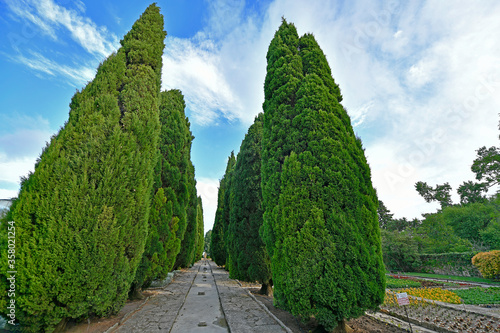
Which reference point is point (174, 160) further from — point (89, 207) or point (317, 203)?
point (317, 203)

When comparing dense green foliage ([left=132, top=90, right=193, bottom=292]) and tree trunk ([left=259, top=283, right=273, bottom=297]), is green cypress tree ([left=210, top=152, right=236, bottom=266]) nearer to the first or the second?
dense green foliage ([left=132, top=90, right=193, bottom=292])

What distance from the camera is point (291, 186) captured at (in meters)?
4.37

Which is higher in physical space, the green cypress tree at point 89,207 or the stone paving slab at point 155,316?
the green cypress tree at point 89,207

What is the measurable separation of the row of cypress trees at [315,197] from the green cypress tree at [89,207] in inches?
109

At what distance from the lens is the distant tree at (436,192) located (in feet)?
113

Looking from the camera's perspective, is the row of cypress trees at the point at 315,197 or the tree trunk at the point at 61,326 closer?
the tree trunk at the point at 61,326

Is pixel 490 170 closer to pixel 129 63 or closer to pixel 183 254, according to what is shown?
pixel 183 254

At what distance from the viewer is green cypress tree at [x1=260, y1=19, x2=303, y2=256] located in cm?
481

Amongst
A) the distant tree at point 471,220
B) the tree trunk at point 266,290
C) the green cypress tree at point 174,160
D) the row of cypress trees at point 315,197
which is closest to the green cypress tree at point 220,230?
the green cypress tree at point 174,160

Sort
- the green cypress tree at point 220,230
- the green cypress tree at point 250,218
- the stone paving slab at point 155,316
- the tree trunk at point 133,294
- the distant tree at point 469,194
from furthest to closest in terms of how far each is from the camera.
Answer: the distant tree at point 469,194 → the green cypress tree at point 220,230 → the green cypress tree at point 250,218 → the tree trunk at point 133,294 → the stone paving slab at point 155,316

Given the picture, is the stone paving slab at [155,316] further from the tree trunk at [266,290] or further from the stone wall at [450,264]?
the stone wall at [450,264]

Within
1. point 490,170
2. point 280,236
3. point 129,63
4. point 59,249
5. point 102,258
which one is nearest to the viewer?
point 59,249

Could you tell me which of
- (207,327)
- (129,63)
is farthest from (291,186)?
(129,63)

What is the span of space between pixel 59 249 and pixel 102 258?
23.9 inches
